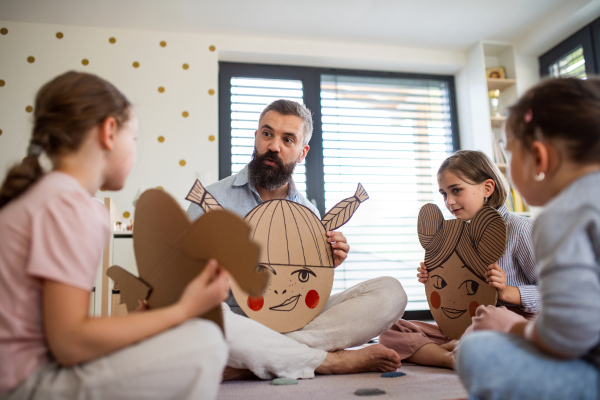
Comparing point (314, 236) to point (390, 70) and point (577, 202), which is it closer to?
point (577, 202)

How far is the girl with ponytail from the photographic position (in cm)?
64

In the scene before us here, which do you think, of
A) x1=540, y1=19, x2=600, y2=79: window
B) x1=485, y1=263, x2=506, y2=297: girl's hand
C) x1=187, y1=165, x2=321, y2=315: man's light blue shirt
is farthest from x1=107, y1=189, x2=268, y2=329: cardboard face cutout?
x1=540, y1=19, x2=600, y2=79: window

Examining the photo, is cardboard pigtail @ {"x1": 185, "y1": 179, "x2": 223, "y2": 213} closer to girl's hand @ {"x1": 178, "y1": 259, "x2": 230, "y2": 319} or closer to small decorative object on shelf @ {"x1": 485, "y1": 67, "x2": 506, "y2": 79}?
girl's hand @ {"x1": 178, "y1": 259, "x2": 230, "y2": 319}

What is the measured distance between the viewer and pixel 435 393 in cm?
102

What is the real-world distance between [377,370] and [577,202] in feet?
2.81

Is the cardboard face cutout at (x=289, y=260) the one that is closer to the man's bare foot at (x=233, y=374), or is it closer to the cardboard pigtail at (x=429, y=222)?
the man's bare foot at (x=233, y=374)

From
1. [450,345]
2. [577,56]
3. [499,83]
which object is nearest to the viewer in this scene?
[450,345]

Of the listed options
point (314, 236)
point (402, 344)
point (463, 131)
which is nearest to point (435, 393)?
point (402, 344)

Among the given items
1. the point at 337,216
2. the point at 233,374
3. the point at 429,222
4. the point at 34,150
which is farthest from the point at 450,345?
the point at 34,150

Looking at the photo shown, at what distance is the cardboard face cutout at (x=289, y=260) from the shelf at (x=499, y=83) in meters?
2.28

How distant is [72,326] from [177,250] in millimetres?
213

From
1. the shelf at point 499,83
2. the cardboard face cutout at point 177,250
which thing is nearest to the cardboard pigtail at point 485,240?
the cardboard face cutout at point 177,250

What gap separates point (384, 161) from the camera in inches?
131

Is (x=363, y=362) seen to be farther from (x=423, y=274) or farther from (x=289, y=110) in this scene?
(x=289, y=110)
